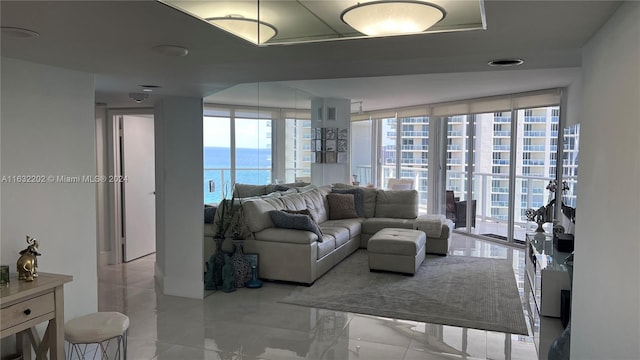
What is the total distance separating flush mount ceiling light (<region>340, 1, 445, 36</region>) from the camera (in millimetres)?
1693

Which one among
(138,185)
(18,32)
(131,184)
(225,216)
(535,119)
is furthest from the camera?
(535,119)

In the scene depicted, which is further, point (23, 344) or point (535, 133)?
point (535, 133)

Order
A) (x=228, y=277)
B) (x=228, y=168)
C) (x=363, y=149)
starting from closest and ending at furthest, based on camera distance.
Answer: (x=228, y=277), (x=228, y=168), (x=363, y=149)

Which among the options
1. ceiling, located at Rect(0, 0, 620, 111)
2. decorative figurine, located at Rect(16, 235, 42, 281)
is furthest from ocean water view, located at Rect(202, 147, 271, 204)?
decorative figurine, located at Rect(16, 235, 42, 281)

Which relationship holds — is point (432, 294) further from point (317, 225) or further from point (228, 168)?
point (228, 168)

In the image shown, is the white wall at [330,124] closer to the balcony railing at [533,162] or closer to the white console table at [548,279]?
the balcony railing at [533,162]

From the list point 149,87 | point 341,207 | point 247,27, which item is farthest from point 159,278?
point 247,27

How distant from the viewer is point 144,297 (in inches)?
181

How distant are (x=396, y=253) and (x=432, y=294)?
80 centimetres

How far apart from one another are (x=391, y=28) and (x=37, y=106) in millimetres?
2128

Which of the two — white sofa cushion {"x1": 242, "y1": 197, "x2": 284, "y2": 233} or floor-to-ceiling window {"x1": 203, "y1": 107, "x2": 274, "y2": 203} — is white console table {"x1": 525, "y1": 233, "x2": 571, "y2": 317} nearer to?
white sofa cushion {"x1": 242, "y1": 197, "x2": 284, "y2": 233}

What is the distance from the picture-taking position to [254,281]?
4875mm

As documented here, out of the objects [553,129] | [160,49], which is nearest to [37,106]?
[160,49]

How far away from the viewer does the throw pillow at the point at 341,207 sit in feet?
22.8
